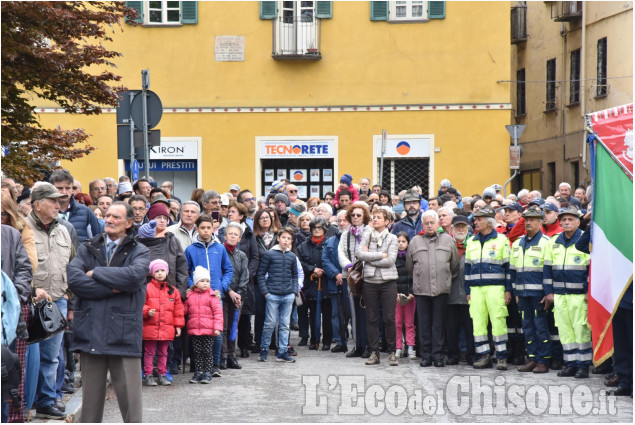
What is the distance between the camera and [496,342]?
13.6m

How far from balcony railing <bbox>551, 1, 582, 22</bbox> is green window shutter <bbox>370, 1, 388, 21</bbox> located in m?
7.74

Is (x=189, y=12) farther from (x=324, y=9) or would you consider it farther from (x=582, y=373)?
(x=582, y=373)

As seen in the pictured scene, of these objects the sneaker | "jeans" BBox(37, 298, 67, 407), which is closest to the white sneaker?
the sneaker

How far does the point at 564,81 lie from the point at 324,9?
33.8 ft

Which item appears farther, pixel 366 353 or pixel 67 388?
pixel 366 353

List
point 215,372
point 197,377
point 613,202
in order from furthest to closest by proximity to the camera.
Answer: point 215,372, point 197,377, point 613,202

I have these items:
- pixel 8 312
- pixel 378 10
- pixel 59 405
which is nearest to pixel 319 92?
pixel 378 10

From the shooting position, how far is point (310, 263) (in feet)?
51.2

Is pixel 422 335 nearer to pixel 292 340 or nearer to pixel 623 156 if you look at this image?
pixel 292 340

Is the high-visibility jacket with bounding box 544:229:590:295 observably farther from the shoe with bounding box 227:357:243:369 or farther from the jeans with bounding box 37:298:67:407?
the jeans with bounding box 37:298:67:407

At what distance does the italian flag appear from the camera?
1016 cm

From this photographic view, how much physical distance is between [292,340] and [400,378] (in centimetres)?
406

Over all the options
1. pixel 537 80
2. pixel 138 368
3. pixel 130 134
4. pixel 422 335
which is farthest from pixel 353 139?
pixel 138 368

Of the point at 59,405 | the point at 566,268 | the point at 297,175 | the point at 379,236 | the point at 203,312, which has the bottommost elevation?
the point at 59,405
